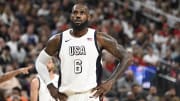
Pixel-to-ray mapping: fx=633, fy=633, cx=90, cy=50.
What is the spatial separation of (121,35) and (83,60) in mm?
11052

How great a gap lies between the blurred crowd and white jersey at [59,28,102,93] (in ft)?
11.9

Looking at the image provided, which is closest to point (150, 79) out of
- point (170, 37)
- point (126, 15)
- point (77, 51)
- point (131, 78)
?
point (131, 78)

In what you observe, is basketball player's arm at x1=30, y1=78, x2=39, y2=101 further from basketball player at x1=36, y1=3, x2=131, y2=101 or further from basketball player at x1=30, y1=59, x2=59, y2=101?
basketball player at x1=36, y1=3, x2=131, y2=101

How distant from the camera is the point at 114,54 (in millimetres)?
6555

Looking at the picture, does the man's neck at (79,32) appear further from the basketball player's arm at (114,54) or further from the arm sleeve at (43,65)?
the arm sleeve at (43,65)

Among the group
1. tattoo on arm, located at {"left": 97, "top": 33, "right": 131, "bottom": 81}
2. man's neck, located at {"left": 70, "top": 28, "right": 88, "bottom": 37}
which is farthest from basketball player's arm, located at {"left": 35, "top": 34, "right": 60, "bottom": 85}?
tattoo on arm, located at {"left": 97, "top": 33, "right": 131, "bottom": 81}

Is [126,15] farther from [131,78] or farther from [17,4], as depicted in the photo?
[131,78]

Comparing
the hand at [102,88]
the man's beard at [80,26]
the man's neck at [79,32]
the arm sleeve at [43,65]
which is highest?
the man's beard at [80,26]

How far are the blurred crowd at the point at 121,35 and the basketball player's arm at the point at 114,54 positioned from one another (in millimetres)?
3779

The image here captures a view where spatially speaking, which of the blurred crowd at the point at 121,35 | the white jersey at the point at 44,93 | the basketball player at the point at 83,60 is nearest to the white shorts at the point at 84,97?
the basketball player at the point at 83,60

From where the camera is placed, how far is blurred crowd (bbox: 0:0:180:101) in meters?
13.3

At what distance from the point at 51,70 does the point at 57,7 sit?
9.99 meters

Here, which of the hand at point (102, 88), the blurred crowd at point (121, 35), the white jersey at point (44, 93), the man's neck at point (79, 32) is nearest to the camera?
the hand at point (102, 88)

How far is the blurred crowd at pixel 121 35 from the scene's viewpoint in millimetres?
13312
